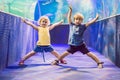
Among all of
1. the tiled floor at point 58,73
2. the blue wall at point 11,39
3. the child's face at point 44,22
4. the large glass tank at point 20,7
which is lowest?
the tiled floor at point 58,73

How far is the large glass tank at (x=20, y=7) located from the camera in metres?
13.0

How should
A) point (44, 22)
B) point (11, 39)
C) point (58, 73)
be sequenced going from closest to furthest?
point (58, 73), point (11, 39), point (44, 22)

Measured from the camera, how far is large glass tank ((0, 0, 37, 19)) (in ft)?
42.8

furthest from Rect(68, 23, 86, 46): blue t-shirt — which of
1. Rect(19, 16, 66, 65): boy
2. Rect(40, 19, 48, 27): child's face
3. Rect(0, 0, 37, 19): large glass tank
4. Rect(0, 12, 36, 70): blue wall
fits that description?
Rect(0, 0, 37, 19): large glass tank

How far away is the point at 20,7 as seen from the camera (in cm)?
1312

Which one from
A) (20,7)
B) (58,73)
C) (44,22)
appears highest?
(20,7)

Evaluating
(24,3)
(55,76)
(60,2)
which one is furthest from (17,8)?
(55,76)

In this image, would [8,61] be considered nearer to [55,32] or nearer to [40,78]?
[40,78]

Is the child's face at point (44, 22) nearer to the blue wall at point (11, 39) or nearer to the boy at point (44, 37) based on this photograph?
the boy at point (44, 37)

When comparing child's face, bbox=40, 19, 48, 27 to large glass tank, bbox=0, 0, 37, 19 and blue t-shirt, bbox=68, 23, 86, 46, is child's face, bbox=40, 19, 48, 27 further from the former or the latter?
large glass tank, bbox=0, 0, 37, 19

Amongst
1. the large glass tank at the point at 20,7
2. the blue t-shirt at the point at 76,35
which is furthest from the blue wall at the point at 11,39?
the large glass tank at the point at 20,7

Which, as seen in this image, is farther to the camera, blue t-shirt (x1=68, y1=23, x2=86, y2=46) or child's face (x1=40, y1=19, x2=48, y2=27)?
child's face (x1=40, y1=19, x2=48, y2=27)

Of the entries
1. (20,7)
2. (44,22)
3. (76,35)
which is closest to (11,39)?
(44,22)

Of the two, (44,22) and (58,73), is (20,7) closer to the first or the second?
(44,22)
